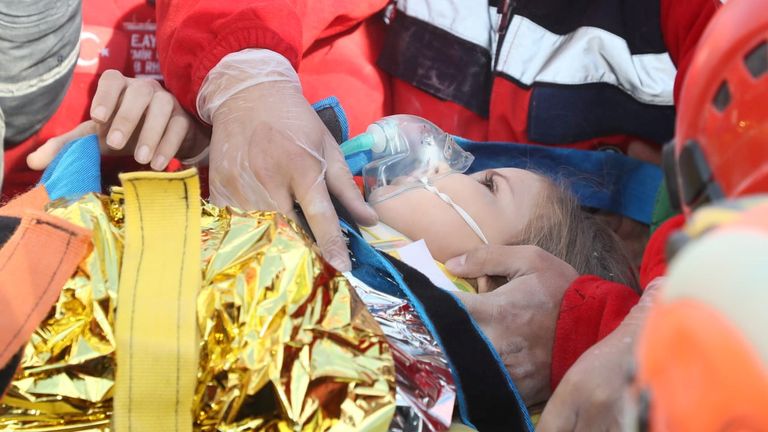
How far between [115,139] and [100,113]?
0.19 feet

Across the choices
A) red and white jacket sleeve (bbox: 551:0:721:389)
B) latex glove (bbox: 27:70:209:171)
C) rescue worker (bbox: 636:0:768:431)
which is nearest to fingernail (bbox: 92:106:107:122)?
latex glove (bbox: 27:70:209:171)

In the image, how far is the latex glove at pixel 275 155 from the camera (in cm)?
127

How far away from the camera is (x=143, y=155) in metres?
1.45

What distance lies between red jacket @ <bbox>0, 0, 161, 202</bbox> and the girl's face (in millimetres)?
600

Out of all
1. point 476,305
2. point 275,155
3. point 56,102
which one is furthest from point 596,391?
point 56,102

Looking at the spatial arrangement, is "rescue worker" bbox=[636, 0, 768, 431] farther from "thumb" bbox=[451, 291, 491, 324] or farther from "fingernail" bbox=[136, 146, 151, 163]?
"fingernail" bbox=[136, 146, 151, 163]

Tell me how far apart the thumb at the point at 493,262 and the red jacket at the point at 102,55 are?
29.1 inches

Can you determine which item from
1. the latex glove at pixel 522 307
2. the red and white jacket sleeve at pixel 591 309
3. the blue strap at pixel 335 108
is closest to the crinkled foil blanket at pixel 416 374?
the latex glove at pixel 522 307

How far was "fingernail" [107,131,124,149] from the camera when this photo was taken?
1.43 m

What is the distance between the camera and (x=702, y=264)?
0.42m

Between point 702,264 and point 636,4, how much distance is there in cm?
133

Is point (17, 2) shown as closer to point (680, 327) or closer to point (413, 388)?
point (413, 388)

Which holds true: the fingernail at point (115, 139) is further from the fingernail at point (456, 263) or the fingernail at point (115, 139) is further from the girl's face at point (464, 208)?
the fingernail at point (456, 263)

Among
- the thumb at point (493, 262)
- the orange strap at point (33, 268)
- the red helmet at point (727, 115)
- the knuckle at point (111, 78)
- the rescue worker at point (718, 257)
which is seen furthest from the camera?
the knuckle at point (111, 78)
